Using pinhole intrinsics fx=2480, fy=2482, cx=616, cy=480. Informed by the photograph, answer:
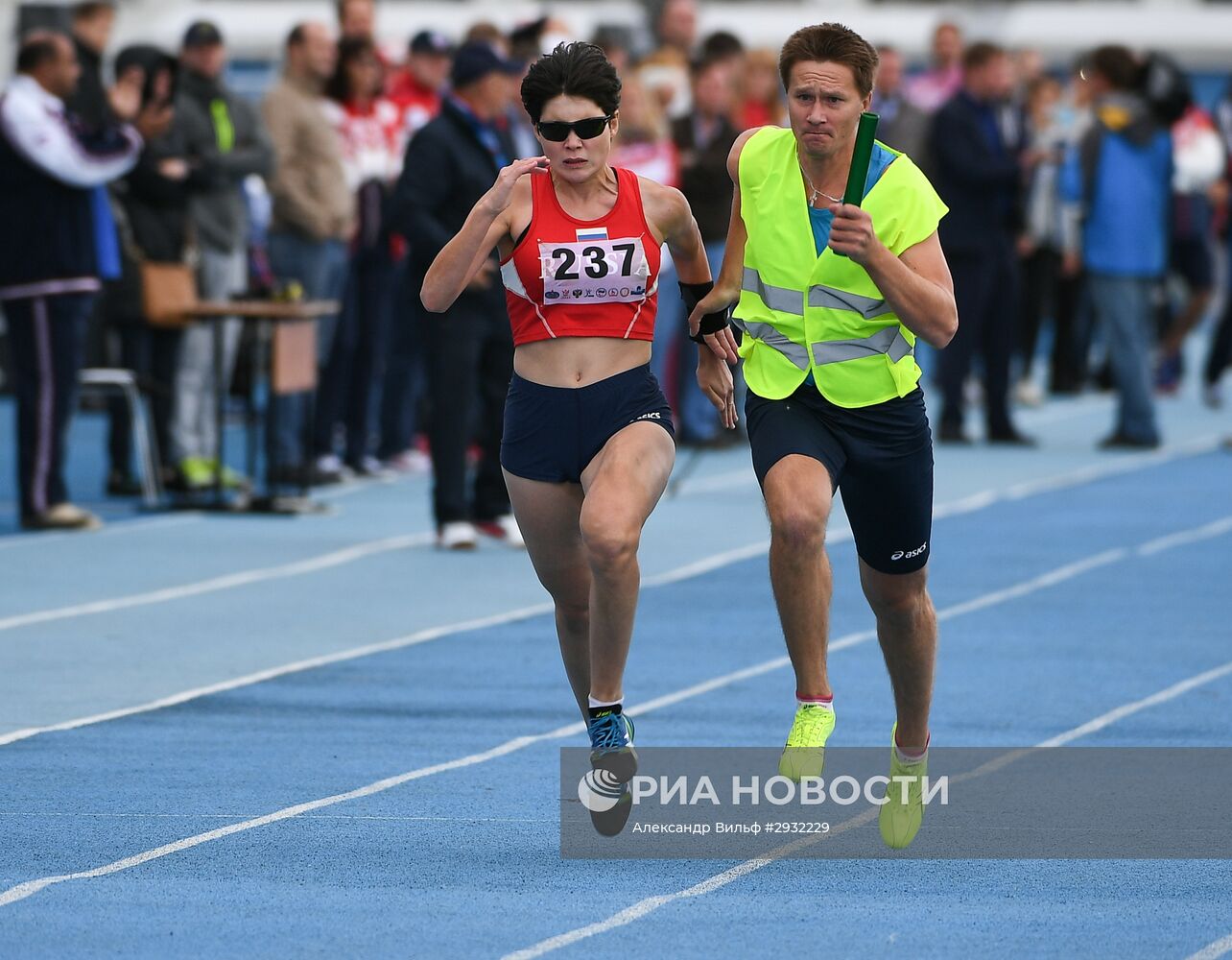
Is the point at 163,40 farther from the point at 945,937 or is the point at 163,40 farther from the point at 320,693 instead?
the point at 945,937

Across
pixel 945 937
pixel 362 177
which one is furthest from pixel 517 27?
pixel 945 937

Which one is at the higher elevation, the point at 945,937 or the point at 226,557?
the point at 945,937

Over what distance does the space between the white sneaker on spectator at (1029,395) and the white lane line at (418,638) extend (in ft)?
20.4

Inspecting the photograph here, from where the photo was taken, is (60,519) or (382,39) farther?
(382,39)

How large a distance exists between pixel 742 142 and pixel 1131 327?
36.5 ft

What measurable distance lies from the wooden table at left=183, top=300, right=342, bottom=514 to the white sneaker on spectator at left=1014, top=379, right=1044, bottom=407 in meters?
8.69

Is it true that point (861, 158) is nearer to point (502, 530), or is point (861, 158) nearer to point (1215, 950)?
point (1215, 950)

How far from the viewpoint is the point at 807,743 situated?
6109mm

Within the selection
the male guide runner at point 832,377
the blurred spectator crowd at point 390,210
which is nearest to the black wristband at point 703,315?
the male guide runner at point 832,377

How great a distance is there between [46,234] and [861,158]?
294 inches

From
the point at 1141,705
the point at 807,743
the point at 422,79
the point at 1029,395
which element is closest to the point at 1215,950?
the point at 807,743

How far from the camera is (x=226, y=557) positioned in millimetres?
12047

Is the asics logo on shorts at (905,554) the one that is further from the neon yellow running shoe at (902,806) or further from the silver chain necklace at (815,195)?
the silver chain necklace at (815,195)

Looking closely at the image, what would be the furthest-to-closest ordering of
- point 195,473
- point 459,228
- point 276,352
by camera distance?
point 195,473 < point 276,352 < point 459,228
